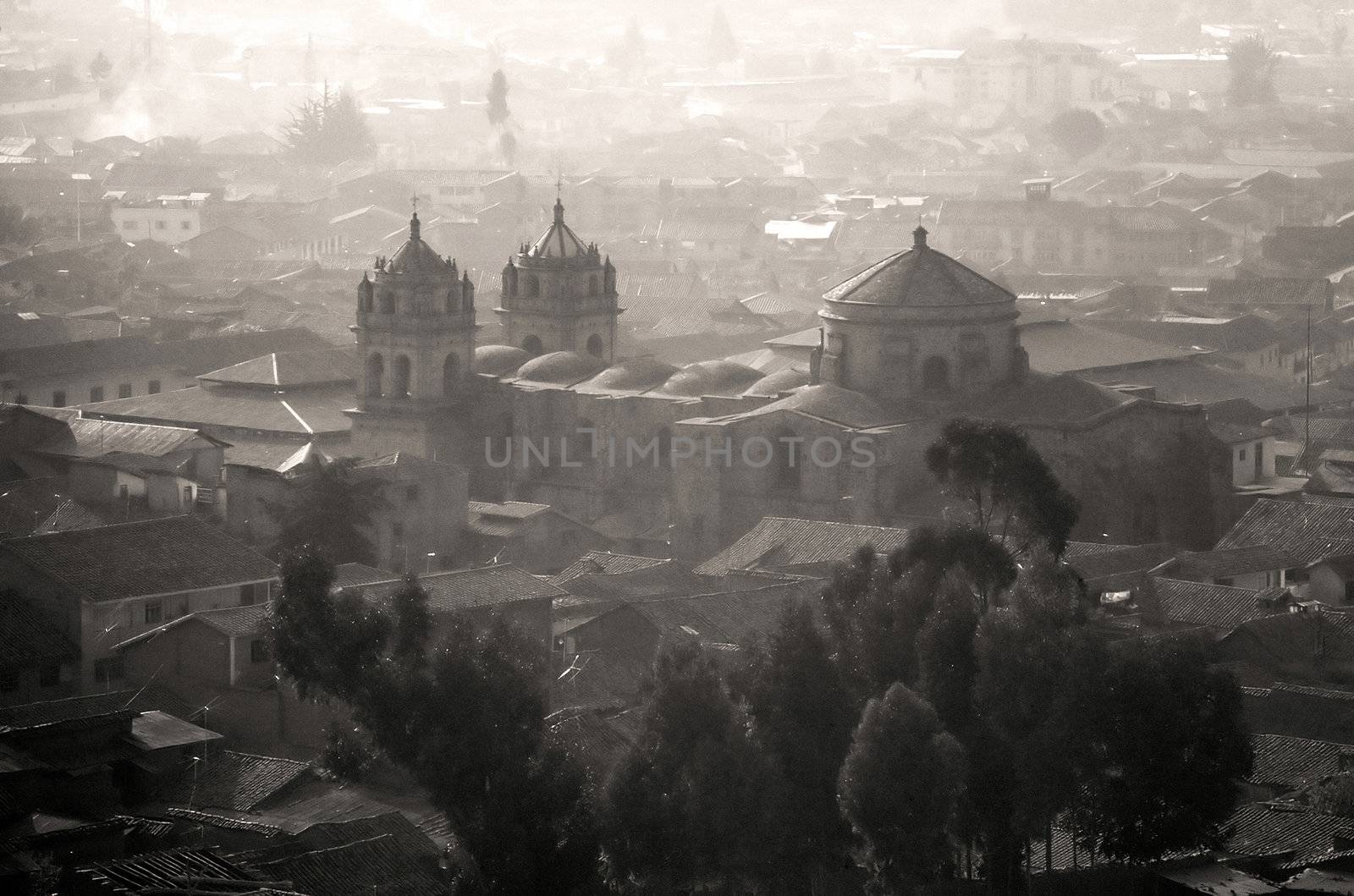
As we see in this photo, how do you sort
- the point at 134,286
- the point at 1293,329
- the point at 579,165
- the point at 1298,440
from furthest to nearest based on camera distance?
1. the point at 579,165
2. the point at 134,286
3. the point at 1293,329
4. the point at 1298,440

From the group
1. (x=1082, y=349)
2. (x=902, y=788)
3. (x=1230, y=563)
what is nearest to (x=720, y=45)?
(x=1082, y=349)

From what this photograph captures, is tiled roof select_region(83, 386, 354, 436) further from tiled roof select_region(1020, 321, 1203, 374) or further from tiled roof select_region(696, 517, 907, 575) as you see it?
tiled roof select_region(1020, 321, 1203, 374)

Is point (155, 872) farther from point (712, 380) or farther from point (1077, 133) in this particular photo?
point (1077, 133)

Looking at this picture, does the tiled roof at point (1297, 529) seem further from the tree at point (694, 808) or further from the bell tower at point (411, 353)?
the bell tower at point (411, 353)

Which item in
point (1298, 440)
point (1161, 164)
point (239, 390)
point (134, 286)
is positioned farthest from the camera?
point (1161, 164)

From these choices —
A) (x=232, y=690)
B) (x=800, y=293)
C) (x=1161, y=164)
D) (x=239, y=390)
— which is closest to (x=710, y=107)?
(x=1161, y=164)

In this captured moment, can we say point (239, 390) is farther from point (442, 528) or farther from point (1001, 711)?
point (1001, 711)

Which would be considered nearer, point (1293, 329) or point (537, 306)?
point (537, 306)

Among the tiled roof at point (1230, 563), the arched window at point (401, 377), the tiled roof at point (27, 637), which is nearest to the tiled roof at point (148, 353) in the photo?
the arched window at point (401, 377)
